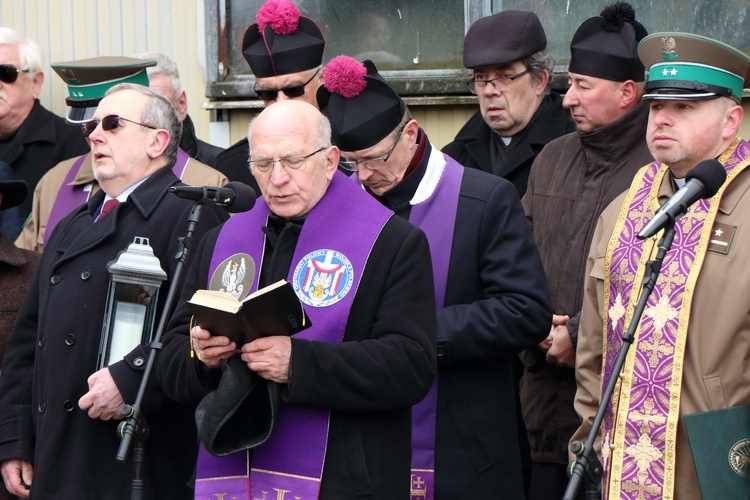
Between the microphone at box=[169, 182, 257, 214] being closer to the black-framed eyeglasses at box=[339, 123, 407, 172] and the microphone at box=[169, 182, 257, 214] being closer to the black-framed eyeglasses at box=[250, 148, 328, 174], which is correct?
the black-framed eyeglasses at box=[250, 148, 328, 174]

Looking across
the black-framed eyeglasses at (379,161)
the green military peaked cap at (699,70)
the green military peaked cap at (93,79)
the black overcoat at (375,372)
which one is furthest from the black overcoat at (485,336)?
the green military peaked cap at (93,79)

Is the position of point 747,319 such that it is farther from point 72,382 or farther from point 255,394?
point 72,382

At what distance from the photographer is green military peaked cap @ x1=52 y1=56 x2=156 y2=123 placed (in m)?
6.62

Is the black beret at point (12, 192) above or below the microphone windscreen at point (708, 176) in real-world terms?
below

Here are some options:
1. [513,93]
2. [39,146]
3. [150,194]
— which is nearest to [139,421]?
[150,194]

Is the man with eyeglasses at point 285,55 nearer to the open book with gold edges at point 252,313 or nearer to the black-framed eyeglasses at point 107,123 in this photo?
the black-framed eyeglasses at point 107,123

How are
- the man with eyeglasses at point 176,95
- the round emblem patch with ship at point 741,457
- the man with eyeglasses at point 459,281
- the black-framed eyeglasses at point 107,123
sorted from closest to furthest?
the round emblem patch with ship at point 741,457, the man with eyeglasses at point 459,281, the black-framed eyeglasses at point 107,123, the man with eyeglasses at point 176,95

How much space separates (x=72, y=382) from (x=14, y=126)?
3188 millimetres

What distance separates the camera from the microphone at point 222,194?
4.46 metres

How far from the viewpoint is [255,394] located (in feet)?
13.8

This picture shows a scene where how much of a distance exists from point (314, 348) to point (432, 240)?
3.68ft

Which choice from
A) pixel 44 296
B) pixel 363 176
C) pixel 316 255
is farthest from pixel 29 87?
pixel 316 255

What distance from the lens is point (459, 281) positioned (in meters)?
5.01

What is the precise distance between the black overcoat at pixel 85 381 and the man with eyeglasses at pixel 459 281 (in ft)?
2.66
